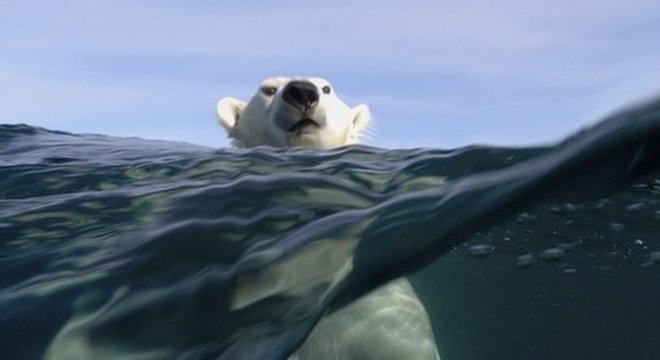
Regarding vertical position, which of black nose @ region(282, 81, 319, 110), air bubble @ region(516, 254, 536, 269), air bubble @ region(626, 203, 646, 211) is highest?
black nose @ region(282, 81, 319, 110)

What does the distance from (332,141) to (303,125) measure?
0.94 ft

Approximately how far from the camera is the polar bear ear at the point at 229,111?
26.9 ft

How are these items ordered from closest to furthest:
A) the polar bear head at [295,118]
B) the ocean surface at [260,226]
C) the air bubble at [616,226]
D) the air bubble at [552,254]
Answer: the ocean surface at [260,226] → the air bubble at [616,226] → the air bubble at [552,254] → the polar bear head at [295,118]

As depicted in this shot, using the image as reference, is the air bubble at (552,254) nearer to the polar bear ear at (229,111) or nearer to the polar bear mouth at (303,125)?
the polar bear mouth at (303,125)

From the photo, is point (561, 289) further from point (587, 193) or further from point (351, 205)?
point (351, 205)

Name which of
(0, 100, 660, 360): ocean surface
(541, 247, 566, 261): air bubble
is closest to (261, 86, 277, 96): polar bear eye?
(0, 100, 660, 360): ocean surface

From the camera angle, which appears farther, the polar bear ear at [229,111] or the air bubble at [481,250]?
the polar bear ear at [229,111]

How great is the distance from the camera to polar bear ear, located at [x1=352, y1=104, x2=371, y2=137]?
8.03 m

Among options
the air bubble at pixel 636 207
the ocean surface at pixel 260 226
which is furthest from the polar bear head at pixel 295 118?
the air bubble at pixel 636 207

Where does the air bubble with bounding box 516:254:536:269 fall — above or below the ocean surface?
below

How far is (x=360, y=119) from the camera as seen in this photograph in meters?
8.16

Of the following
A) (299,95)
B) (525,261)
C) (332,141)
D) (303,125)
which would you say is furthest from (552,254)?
(299,95)

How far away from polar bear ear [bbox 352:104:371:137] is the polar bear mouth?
2.08 ft

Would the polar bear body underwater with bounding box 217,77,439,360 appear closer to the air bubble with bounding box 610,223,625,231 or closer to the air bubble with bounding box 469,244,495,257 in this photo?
the air bubble with bounding box 469,244,495,257
